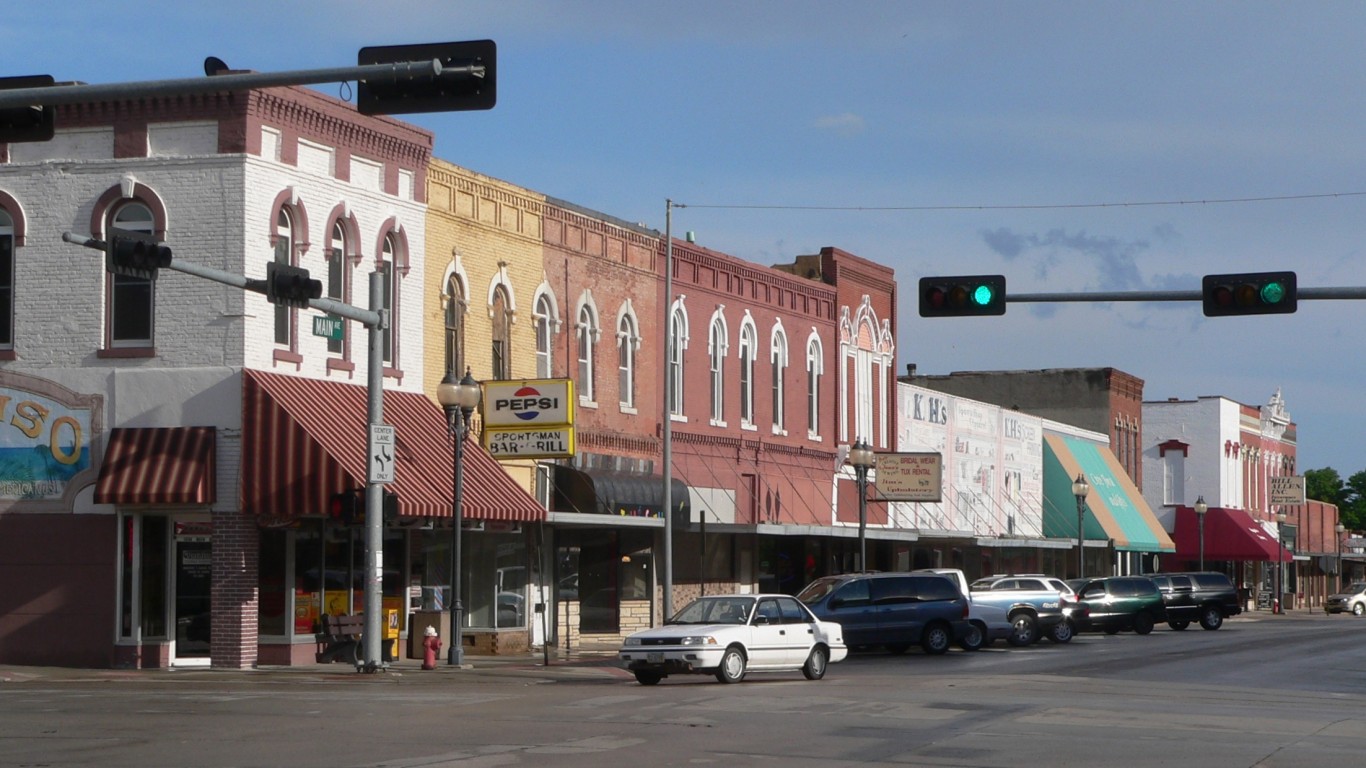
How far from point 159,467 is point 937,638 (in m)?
15.8

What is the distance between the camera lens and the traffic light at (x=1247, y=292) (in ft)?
75.3

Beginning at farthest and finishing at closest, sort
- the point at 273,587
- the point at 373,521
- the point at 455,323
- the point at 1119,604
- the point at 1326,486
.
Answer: the point at 1326,486
the point at 1119,604
the point at 455,323
the point at 273,587
the point at 373,521

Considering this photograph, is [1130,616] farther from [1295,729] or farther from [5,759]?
[5,759]

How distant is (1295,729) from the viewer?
64.8ft

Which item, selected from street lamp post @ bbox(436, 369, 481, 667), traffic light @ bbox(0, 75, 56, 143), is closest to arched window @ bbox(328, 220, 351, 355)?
street lamp post @ bbox(436, 369, 481, 667)

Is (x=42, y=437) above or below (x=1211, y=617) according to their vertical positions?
above

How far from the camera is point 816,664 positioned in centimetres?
2761

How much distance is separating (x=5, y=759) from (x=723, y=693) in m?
10.6

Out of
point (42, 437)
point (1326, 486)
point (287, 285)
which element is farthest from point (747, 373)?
point (1326, 486)

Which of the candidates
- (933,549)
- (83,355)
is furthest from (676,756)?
(933,549)

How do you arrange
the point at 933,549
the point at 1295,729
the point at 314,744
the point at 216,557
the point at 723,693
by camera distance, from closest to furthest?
the point at 314,744
the point at 1295,729
the point at 723,693
the point at 216,557
the point at 933,549

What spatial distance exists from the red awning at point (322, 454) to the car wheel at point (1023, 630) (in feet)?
45.3

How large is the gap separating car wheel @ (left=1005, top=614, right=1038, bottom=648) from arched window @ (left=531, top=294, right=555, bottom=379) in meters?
12.1

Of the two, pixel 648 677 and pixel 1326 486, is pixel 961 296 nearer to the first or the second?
pixel 648 677
